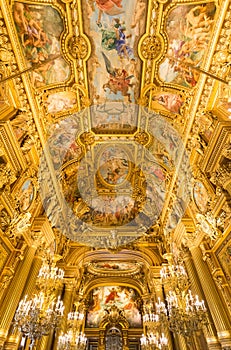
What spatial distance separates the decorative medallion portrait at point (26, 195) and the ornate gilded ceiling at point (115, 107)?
0.05 meters

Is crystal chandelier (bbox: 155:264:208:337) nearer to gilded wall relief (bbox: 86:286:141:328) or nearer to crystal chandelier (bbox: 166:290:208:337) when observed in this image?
crystal chandelier (bbox: 166:290:208:337)

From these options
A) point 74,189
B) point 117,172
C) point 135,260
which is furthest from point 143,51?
point 135,260

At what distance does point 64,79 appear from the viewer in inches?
332

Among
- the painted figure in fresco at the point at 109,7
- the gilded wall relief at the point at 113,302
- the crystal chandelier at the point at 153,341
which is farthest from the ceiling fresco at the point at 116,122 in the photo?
the gilded wall relief at the point at 113,302

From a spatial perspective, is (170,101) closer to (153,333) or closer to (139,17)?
(139,17)

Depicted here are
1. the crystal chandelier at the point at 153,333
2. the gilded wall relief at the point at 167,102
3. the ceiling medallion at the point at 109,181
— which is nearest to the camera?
the gilded wall relief at the point at 167,102

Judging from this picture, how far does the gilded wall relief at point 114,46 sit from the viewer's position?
684 cm

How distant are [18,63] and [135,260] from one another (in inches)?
483

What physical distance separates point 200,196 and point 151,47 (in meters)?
5.80

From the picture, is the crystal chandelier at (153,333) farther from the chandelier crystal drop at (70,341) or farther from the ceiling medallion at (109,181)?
the ceiling medallion at (109,181)

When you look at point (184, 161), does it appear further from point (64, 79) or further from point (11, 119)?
point (11, 119)

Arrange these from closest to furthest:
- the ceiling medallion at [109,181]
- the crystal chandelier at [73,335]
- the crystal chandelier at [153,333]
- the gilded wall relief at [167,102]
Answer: the gilded wall relief at [167,102]
the ceiling medallion at [109,181]
the crystal chandelier at [73,335]
the crystal chandelier at [153,333]

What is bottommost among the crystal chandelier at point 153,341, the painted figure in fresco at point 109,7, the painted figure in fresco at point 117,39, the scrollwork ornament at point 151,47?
the crystal chandelier at point 153,341

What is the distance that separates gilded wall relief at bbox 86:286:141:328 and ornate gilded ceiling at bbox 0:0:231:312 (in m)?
7.82
